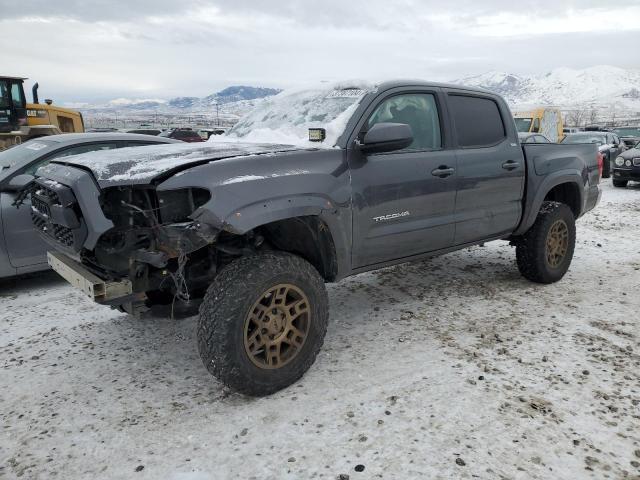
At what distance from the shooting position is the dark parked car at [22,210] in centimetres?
473

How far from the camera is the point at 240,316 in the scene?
283 centimetres

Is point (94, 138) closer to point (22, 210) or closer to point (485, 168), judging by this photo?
point (22, 210)

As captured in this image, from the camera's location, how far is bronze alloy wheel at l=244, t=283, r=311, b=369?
9.68 feet

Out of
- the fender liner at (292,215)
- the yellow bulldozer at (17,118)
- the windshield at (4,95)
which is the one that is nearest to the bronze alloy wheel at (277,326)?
the fender liner at (292,215)

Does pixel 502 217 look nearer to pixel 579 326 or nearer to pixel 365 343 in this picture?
pixel 579 326

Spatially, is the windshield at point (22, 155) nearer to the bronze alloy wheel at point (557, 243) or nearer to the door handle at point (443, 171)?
the door handle at point (443, 171)

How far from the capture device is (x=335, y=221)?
3.26 m

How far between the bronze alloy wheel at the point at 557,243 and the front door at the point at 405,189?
1483mm

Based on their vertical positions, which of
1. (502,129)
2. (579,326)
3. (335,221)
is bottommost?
(579,326)

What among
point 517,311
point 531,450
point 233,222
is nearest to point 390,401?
point 531,450

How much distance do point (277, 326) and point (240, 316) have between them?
0.29m

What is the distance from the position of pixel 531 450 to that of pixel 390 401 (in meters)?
0.77

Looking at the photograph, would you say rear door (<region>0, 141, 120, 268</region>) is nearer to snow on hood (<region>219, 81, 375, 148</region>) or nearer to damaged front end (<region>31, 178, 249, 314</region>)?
damaged front end (<region>31, 178, 249, 314</region>)

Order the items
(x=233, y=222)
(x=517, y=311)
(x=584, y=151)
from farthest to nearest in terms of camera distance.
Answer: (x=584, y=151)
(x=517, y=311)
(x=233, y=222)
